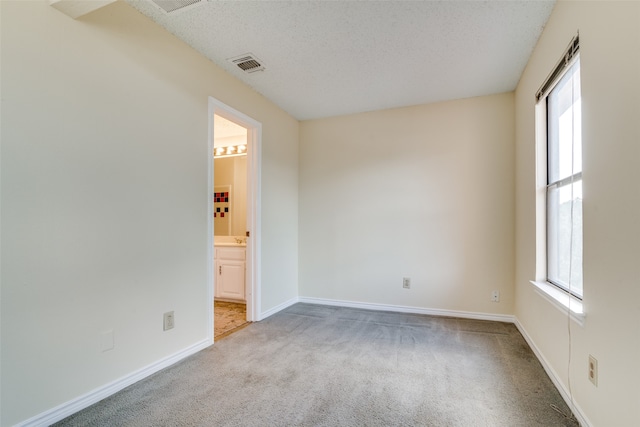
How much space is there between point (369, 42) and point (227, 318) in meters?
3.05

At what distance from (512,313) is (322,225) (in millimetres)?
2341

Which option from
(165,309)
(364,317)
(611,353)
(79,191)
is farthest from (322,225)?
(611,353)

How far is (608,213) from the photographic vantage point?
1350mm

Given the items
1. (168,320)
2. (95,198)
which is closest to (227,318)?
(168,320)

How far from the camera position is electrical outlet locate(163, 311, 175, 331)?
88.0 inches

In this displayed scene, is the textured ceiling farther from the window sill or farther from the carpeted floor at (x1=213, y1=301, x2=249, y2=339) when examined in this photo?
the carpeted floor at (x1=213, y1=301, x2=249, y2=339)

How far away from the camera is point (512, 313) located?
10.6 ft

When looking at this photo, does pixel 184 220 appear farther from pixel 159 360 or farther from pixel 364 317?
pixel 364 317

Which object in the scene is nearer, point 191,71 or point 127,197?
point 127,197

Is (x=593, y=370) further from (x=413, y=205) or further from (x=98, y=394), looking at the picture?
(x=98, y=394)

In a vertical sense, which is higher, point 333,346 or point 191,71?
point 191,71

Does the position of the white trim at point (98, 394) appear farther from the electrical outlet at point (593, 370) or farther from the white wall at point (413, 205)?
the electrical outlet at point (593, 370)

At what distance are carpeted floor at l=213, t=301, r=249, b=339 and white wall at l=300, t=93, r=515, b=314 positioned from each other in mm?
890

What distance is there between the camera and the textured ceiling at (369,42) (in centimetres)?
201
